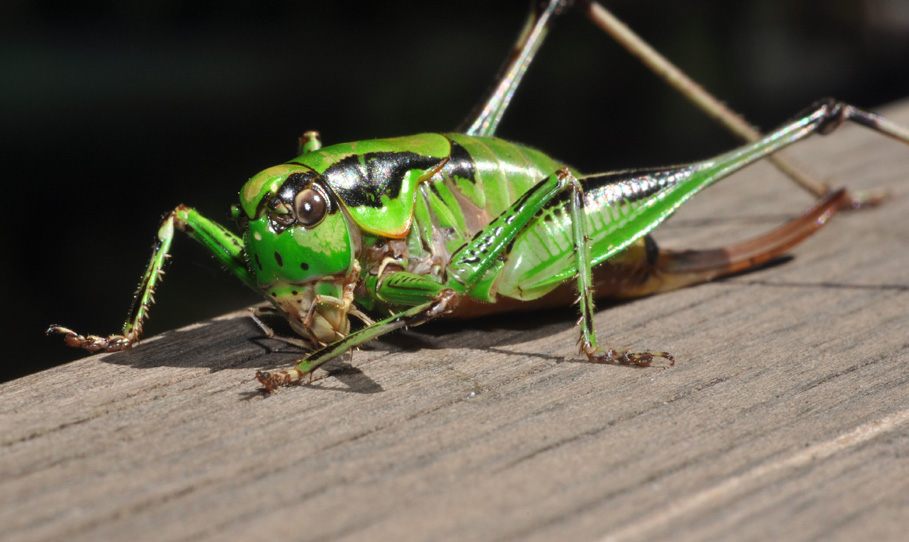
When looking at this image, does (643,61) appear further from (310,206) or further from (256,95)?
(256,95)

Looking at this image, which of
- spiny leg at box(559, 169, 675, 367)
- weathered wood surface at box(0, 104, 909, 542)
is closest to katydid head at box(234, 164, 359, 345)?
weathered wood surface at box(0, 104, 909, 542)

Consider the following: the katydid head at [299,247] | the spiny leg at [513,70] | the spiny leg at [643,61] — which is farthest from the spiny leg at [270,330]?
the spiny leg at [643,61]

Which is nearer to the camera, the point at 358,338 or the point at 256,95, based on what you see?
the point at 358,338

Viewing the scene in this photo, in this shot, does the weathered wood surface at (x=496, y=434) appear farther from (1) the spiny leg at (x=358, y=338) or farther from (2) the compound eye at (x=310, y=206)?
(2) the compound eye at (x=310, y=206)

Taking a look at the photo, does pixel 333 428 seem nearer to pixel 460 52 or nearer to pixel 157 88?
pixel 157 88

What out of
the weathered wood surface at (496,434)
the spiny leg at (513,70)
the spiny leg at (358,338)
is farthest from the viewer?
the spiny leg at (513,70)

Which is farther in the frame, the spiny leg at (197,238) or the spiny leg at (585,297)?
the spiny leg at (197,238)

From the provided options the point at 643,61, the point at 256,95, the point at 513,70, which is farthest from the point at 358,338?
the point at 256,95
